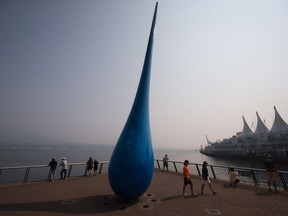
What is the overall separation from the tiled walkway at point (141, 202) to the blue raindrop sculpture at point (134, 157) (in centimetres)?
65

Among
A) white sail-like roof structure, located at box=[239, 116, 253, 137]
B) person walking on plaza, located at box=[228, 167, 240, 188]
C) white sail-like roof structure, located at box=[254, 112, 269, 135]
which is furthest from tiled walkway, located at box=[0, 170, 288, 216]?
white sail-like roof structure, located at box=[239, 116, 253, 137]

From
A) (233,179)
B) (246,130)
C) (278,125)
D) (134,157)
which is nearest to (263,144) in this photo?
(278,125)

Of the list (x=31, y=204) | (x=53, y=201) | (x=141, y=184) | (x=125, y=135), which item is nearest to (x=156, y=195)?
(x=141, y=184)

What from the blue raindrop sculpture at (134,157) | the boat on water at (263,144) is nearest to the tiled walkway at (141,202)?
the blue raindrop sculpture at (134,157)

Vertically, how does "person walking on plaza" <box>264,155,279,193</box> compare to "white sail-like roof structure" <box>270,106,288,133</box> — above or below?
below

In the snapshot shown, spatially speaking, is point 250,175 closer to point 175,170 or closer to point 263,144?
point 175,170

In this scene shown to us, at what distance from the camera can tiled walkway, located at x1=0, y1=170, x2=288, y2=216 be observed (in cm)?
646

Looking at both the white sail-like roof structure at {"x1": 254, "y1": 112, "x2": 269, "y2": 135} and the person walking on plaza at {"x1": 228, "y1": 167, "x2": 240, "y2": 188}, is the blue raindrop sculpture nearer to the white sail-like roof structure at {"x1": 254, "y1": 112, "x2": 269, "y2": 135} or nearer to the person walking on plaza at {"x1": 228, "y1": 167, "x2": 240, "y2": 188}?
Answer: the person walking on plaza at {"x1": 228, "y1": 167, "x2": 240, "y2": 188}

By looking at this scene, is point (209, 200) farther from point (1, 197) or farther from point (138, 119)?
point (1, 197)

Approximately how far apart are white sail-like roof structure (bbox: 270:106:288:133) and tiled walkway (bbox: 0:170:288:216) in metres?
70.9

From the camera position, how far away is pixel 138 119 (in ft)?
25.7

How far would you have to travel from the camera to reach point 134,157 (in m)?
7.19

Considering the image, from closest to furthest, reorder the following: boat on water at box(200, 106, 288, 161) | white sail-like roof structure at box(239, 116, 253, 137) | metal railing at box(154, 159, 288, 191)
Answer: metal railing at box(154, 159, 288, 191) → boat on water at box(200, 106, 288, 161) → white sail-like roof structure at box(239, 116, 253, 137)

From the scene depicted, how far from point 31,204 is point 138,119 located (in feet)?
16.2
